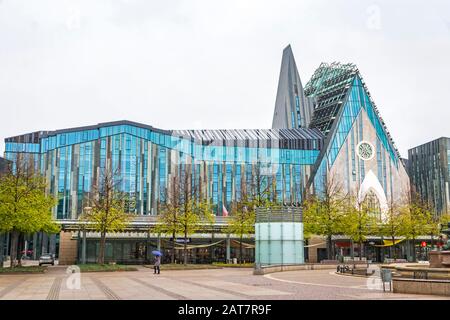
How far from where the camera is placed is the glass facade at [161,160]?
96750 millimetres

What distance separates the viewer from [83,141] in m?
98.0

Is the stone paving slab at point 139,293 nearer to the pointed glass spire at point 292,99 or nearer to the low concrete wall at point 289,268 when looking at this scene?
the low concrete wall at point 289,268

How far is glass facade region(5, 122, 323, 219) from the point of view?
96750mm

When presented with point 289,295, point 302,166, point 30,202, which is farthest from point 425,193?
point 289,295

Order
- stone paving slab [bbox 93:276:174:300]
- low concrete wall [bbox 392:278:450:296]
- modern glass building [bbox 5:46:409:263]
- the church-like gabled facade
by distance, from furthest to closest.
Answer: the church-like gabled facade, modern glass building [bbox 5:46:409:263], stone paving slab [bbox 93:276:174:300], low concrete wall [bbox 392:278:450:296]

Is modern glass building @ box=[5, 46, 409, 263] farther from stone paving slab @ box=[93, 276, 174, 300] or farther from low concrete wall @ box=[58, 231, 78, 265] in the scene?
stone paving slab @ box=[93, 276, 174, 300]

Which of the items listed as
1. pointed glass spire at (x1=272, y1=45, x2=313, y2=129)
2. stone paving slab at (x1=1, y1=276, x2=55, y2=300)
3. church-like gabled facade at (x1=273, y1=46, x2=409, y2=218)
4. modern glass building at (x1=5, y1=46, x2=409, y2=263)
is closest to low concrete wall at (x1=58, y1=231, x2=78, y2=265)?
modern glass building at (x1=5, y1=46, x2=409, y2=263)

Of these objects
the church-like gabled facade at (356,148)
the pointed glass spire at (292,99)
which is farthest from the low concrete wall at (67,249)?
the pointed glass spire at (292,99)

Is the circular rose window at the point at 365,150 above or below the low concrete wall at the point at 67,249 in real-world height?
above

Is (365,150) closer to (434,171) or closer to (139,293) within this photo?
→ (434,171)

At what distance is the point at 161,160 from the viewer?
102m

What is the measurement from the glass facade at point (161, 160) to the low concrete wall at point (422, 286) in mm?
64801

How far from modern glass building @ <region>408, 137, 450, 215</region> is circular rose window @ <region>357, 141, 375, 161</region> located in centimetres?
4134
